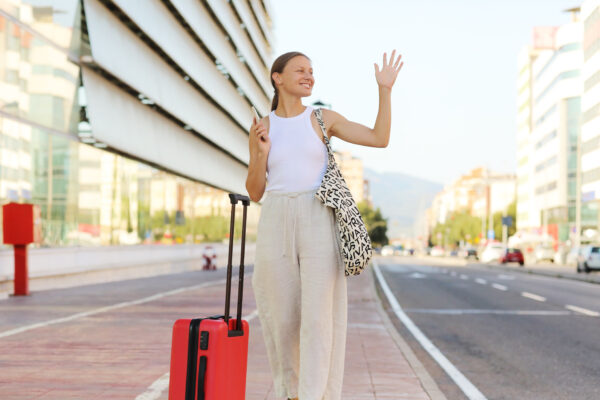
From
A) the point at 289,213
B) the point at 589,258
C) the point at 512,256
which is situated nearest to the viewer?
the point at 289,213

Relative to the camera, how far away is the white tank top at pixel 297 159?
3.69m

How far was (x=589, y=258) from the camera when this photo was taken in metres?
38.8

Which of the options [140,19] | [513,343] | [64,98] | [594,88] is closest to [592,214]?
[594,88]

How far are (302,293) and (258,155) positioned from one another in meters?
0.66

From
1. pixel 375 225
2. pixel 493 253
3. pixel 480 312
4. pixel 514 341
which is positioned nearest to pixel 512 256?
pixel 493 253

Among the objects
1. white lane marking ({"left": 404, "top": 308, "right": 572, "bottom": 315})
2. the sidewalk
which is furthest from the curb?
white lane marking ({"left": 404, "top": 308, "right": 572, "bottom": 315})

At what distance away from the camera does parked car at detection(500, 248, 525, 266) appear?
57.6m

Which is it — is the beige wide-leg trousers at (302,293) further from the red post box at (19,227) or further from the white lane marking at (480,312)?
the red post box at (19,227)

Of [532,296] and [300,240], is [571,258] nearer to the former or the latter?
[532,296]

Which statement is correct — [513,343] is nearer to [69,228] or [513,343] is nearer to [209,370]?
[209,370]

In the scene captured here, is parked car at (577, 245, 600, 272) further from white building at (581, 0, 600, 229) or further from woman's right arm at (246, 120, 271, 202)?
woman's right arm at (246, 120, 271, 202)

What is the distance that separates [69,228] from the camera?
20.1 meters

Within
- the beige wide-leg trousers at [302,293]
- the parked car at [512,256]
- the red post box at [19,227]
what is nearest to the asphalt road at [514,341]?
the beige wide-leg trousers at [302,293]

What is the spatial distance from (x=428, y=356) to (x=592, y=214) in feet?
229
